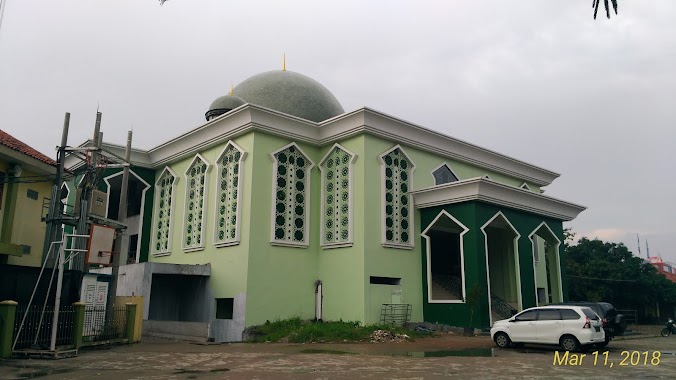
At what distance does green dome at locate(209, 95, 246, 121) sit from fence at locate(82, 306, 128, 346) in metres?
11.3

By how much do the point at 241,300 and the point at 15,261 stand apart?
7977mm

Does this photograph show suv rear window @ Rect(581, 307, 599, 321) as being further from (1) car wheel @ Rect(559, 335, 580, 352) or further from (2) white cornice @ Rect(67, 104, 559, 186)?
(2) white cornice @ Rect(67, 104, 559, 186)

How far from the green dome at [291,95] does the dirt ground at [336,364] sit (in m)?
11.8

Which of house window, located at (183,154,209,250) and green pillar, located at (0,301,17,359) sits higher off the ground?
house window, located at (183,154,209,250)

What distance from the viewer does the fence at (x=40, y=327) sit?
12.6 m

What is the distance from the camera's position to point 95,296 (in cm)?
1717

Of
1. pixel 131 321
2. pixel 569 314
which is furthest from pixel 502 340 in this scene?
pixel 131 321

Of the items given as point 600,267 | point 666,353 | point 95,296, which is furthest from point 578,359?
point 600,267

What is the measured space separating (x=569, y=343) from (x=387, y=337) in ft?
18.6

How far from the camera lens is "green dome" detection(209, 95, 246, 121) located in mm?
24844

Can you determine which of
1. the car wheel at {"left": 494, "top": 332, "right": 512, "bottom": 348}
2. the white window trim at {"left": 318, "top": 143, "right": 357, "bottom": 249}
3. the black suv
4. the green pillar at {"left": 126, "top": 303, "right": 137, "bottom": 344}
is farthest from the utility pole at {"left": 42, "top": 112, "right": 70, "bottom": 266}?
the black suv

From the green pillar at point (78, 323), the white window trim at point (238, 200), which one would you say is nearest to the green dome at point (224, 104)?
the white window trim at point (238, 200)
